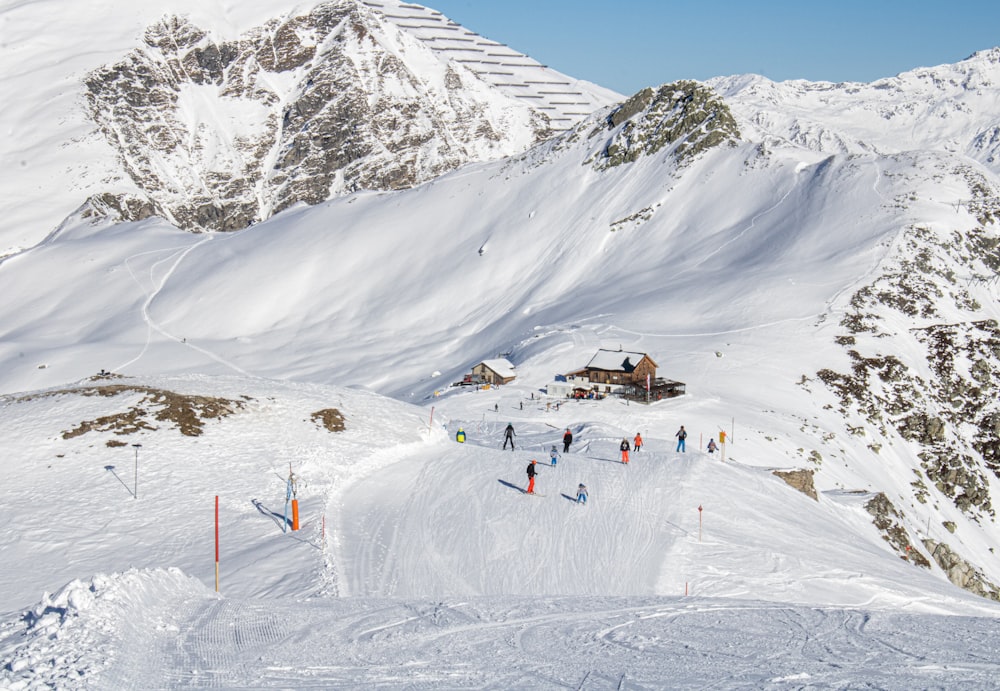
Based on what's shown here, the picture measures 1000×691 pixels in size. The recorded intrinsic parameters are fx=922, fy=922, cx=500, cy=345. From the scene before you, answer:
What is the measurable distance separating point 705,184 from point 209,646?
10486 centimetres

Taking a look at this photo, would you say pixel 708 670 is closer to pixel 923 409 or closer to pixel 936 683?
pixel 936 683

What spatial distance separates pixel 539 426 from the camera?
50.1m

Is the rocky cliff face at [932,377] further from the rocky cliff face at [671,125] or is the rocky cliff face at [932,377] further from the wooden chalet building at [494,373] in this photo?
the rocky cliff face at [671,125]

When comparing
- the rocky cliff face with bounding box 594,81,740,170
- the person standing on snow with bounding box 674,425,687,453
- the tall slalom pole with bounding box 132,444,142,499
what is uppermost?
the rocky cliff face with bounding box 594,81,740,170

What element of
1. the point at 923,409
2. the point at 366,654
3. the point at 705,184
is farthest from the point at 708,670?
the point at 705,184

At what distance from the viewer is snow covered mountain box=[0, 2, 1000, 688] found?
52.5 ft

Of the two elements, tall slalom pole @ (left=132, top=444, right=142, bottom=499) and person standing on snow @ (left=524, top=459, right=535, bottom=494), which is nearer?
tall slalom pole @ (left=132, top=444, right=142, bottom=499)

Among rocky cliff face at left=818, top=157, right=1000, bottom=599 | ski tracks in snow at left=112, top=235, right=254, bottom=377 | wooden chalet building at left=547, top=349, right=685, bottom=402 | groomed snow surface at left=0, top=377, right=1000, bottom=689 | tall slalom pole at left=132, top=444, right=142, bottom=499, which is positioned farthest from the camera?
ski tracks in snow at left=112, top=235, right=254, bottom=377

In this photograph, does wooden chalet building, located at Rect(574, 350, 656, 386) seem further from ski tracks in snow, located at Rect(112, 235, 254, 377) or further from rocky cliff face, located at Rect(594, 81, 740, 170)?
rocky cliff face, located at Rect(594, 81, 740, 170)

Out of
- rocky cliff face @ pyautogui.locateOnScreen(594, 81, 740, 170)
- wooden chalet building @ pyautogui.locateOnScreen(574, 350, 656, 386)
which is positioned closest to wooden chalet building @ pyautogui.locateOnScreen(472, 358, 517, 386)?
wooden chalet building @ pyautogui.locateOnScreen(574, 350, 656, 386)

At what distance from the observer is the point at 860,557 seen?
2920 cm

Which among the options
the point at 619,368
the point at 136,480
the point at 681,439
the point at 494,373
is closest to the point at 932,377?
the point at 619,368

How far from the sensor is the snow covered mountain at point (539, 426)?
1602 centimetres

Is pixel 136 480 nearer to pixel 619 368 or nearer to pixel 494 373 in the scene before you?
pixel 619 368
